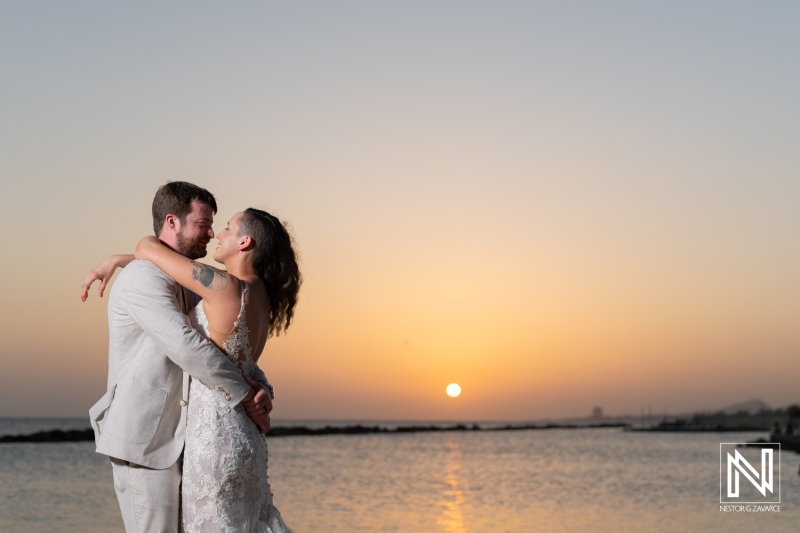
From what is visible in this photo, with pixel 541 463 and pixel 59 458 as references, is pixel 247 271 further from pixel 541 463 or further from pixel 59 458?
pixel 541 463

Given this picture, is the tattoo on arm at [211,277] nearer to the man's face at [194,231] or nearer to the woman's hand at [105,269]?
the man's face at [194,231]

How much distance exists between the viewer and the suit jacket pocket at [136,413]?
362 cm

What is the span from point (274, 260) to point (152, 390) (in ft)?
2.35

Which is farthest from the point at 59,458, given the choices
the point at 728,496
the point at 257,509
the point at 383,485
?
the point at 257,509

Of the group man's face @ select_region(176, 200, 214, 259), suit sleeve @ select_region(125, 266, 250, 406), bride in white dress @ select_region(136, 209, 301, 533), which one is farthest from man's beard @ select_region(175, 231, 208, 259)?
suit sleeve @ select_region(125, 266, 250, 406)

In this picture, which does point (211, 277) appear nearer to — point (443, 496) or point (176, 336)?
point (176, 336)

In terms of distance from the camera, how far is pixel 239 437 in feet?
11.9

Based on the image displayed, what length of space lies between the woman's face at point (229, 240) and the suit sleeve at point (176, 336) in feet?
0.82

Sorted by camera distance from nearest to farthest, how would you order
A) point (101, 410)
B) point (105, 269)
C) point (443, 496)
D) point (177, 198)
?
1. point (101, 410)
2. point (177, 198)
3. point (105, 269)
4. point (443, 496)

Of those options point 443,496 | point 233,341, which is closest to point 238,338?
point 233,341

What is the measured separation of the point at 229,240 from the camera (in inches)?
149

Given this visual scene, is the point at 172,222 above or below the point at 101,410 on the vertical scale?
above

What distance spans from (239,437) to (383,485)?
23368 mm

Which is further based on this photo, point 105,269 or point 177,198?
point 105,269
